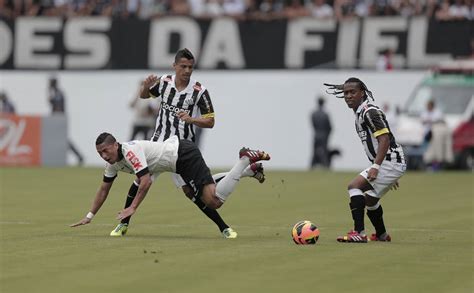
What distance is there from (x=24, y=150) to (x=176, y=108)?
20927mm

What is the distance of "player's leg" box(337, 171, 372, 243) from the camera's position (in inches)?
584

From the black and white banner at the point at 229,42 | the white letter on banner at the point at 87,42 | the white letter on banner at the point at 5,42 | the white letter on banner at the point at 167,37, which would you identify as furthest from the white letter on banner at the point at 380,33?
the white letter on banner at the point at 5,42

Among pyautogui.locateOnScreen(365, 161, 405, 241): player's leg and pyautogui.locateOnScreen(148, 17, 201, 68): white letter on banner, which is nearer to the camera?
pyautogui.locateOnScreen(365, 161, 405, 241): player's leg

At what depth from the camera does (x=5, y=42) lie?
41.2m

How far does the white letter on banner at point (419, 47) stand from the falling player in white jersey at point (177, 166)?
24.3m

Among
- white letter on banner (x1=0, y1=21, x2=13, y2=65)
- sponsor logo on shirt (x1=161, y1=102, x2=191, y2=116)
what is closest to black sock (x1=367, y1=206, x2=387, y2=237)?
sponsor logo on shirt (x1=161, y1=102, x2=191, y2=116)

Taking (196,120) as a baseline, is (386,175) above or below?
below

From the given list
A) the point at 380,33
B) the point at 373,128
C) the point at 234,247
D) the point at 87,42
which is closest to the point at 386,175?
the point at 373,128

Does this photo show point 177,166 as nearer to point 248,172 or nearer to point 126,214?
point 248,172

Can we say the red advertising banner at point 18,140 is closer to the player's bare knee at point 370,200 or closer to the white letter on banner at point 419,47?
the white letter on banner at point 419,47

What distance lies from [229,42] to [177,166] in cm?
2498

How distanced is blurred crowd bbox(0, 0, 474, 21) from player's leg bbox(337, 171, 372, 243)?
947 inches

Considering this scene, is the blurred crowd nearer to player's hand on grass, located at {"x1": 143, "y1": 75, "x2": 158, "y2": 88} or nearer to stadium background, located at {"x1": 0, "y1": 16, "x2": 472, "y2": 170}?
stadium background, located at {"x1": 0, "y1": 16, "x2": 472, "y2": 170}

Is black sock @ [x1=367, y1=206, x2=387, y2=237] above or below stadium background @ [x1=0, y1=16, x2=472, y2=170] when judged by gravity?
above
